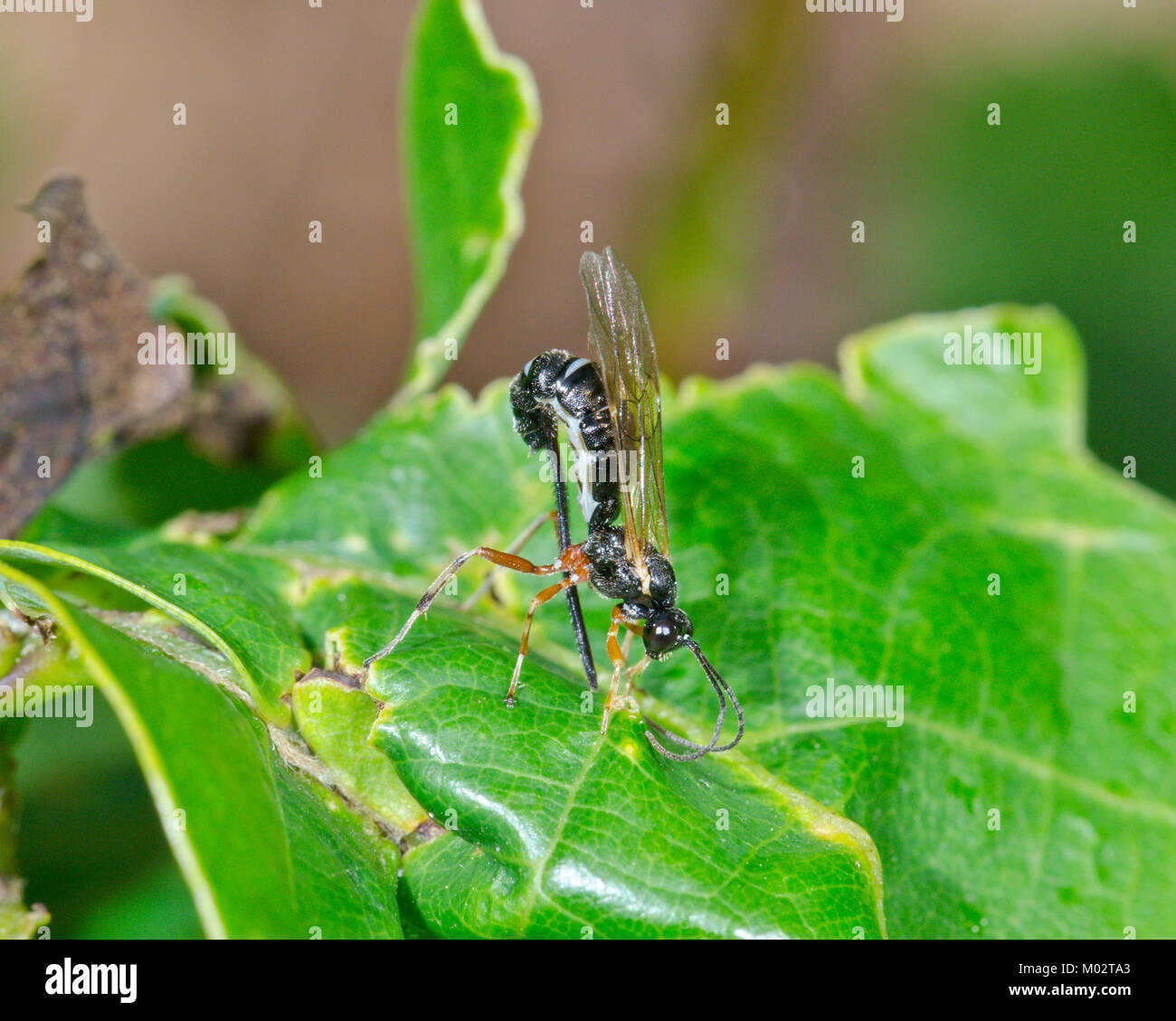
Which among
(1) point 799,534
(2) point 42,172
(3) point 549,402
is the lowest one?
(1) point 799,534

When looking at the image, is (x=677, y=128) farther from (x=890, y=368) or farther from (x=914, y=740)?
(x=914, y=740)

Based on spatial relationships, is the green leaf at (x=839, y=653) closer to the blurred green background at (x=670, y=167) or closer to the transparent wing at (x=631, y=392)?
the transparent wing at (x=631, y=392)

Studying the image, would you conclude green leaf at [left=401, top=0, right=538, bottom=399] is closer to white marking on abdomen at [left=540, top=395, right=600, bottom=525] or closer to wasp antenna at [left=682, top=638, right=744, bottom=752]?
white marking on abdomen at [left=540, top=395, right=600, bottom=525]

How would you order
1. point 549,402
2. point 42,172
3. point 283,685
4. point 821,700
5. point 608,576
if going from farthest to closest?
point 42,172, point 549,402, point 608,576, point 821,700, point 283,685

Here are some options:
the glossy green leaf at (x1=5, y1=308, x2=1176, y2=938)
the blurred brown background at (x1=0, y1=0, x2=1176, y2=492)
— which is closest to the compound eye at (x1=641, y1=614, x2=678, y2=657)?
the glossy green leaf at (x1=5, y1=308, x2=1176, y2=938)

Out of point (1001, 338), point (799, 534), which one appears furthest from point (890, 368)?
point (799, 534)

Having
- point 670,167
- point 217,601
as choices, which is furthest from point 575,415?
point 670,167

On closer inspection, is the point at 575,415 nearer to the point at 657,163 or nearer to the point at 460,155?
the point at 460,155
